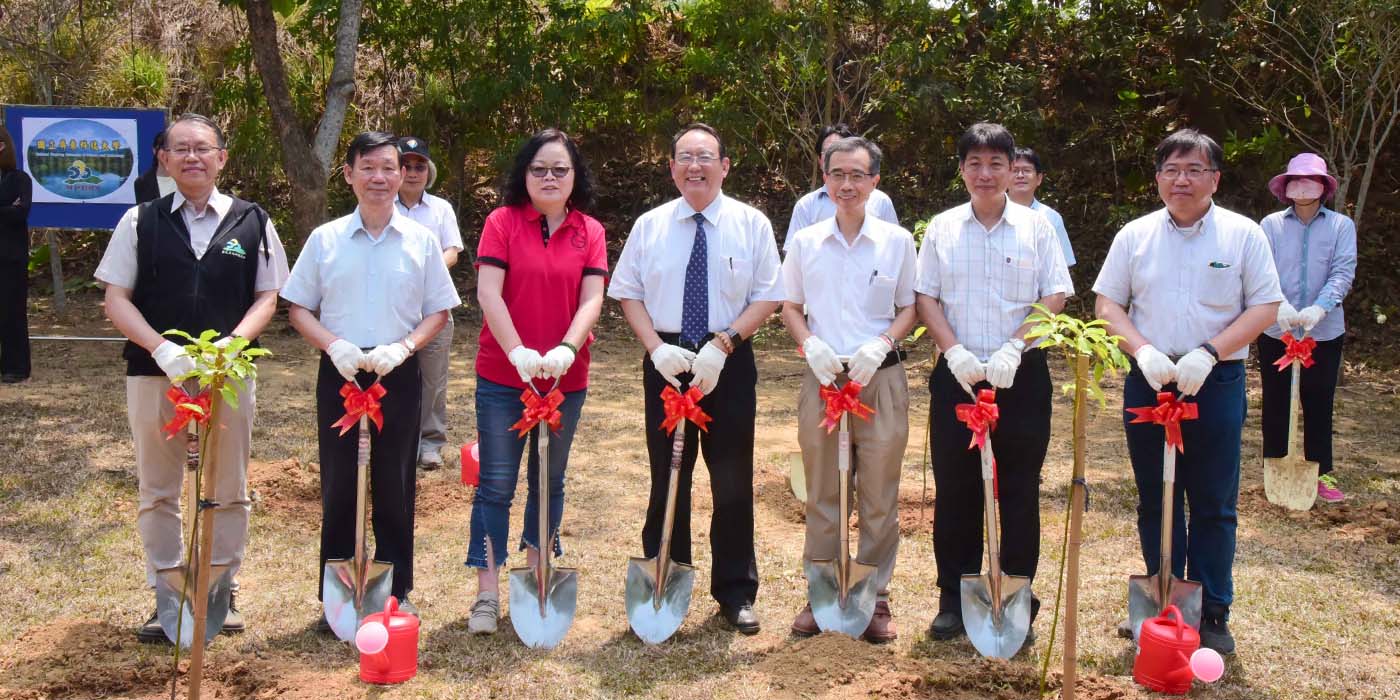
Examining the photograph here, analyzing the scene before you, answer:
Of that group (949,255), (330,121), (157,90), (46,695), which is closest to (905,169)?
(330,121)

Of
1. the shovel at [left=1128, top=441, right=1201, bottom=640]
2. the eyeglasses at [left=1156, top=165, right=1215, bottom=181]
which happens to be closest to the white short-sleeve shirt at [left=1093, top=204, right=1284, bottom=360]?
the eyeglasses at [left=1156, top=165, right=1215, bottom=181]

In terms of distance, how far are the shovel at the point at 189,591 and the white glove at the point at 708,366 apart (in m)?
1.64

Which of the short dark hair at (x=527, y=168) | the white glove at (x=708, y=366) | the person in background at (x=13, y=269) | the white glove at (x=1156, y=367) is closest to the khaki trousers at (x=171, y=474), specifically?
the short dark hair at (x=527, y=168)

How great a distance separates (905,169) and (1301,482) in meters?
8.91

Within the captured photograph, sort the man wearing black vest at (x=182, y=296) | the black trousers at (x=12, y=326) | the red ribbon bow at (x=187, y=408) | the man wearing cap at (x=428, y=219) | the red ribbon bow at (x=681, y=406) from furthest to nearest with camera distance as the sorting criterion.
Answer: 1. the black trousers at (x=12, y=326)
2. the man wearing cap at (x=428, y=219)
3. the red ribbon bow at (x=681, y=406)
4. the man wearing black vest at (x=182, y=296)
5. the red ribbon bow at (x=187, y=408)

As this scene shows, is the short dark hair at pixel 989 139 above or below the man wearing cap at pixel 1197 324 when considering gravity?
above

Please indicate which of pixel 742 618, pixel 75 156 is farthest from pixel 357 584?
pixel 75 156

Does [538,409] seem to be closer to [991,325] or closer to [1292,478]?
[991,325]

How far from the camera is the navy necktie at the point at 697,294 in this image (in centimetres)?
414

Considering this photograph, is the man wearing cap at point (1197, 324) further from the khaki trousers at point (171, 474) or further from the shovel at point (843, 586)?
the khaki trousers at point (171, 474)

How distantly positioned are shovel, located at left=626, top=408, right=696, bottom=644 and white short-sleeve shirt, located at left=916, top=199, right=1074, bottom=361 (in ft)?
3.45

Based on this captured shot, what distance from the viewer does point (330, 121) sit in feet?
33.3

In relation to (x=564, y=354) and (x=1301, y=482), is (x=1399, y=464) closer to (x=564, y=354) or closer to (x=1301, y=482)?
(x=1301, y=482)

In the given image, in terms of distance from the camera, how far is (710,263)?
163 inches
